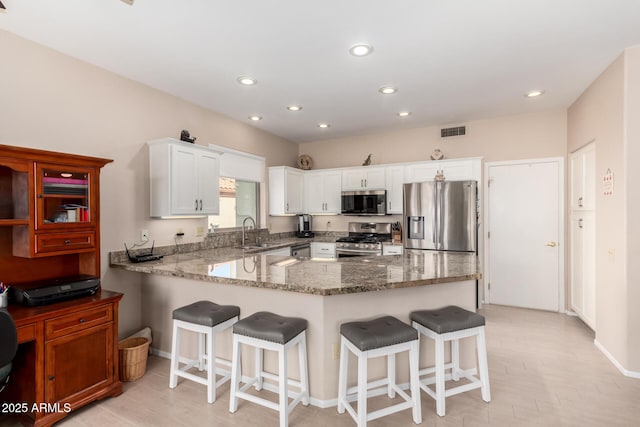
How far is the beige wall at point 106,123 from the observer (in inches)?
97.1

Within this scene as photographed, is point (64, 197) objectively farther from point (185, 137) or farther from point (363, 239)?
point (363, 239)

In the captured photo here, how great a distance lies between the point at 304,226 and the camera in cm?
586

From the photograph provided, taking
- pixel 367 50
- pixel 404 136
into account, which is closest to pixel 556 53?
pixel 367 50

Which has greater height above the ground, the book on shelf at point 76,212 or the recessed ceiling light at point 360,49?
the recessed ceiling light at point 360,49

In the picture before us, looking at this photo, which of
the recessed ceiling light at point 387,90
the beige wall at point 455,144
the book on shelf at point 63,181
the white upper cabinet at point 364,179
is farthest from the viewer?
the white upper cabinet at point 364,179

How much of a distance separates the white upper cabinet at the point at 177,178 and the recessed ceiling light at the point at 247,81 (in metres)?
0.87

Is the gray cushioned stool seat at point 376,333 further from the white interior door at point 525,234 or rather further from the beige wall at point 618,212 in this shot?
the white interior door at point 525,234

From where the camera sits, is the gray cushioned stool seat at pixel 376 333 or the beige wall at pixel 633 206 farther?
the beige wall at pixel 633 206

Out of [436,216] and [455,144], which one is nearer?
[436,216]

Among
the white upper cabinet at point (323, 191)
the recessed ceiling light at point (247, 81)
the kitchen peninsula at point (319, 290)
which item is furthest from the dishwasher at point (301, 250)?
the recessed ceiling light at point (247, 81)

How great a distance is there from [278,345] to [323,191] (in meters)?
3.81

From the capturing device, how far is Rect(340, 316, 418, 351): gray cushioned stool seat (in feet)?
6.49

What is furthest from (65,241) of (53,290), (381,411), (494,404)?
(494,404)

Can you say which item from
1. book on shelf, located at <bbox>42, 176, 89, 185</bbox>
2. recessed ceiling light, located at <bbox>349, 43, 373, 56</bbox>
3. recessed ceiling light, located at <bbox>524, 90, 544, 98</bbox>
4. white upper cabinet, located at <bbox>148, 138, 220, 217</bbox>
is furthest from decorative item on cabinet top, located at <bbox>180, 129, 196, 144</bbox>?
recessed ceiling light, located at <bbox>524, 90, 544, 98</bbox>
